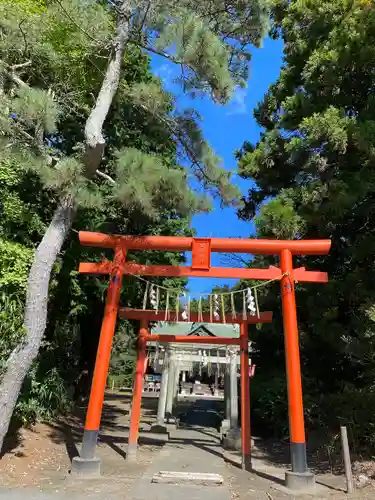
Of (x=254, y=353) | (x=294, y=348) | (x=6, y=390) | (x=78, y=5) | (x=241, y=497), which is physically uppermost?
(x=78, y=5)

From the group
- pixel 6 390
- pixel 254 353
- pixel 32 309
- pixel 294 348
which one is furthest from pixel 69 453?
pixel 254 353

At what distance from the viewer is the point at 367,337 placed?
6.73m

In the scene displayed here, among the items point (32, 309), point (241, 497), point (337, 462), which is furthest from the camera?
point (337, 462)

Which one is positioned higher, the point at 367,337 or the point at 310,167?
the point at 310,167

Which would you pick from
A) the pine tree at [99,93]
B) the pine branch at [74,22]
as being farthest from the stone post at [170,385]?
the pine branch at [74,22]

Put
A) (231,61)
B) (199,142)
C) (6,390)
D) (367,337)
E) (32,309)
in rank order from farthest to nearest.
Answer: (231,61) < (199,142) < (367,337) < (32,309) < (6,390)

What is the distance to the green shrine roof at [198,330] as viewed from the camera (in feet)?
45.1

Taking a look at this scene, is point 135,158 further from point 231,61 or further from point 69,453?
point 69,453

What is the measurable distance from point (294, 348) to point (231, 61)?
597 cm

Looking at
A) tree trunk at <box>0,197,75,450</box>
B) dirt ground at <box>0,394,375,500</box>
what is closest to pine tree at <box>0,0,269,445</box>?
tree trunk at <box>0,197,75,450</box>

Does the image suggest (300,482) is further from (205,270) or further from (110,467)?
(205,270)

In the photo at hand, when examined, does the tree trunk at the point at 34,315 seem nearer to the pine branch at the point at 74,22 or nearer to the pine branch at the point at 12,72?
the pine branch at the point at 12,72

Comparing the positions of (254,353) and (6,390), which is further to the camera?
(254,353)

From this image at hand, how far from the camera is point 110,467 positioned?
6.90 meters
